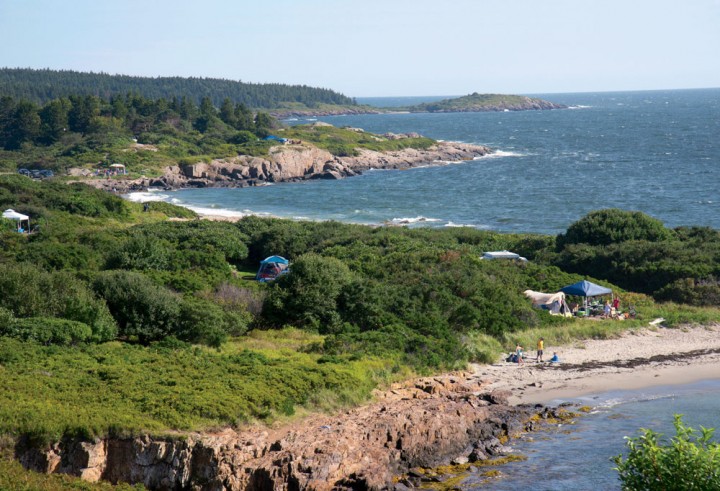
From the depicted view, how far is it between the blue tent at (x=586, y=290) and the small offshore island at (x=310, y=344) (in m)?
1.34

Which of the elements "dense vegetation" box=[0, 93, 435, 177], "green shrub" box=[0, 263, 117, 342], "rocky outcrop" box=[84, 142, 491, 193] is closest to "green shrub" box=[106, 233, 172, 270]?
"green shrub" box=[0, 263, 117, 342]

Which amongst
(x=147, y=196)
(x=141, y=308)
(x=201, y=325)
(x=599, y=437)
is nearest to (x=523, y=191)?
(x=147, y=196)

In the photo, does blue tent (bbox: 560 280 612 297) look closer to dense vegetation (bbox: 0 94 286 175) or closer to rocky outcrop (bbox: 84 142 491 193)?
rocky outcrop (bbox: 84 142 491 193)

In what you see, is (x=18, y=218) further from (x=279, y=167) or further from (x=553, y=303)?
(x=279, y=167)

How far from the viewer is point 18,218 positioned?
48688mm

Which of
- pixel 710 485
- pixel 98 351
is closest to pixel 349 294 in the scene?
pixel 98 351

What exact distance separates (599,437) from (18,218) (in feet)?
124

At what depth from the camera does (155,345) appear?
25.7 meters

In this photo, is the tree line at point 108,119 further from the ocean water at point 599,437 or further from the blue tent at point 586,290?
the ocean water at point 599,437

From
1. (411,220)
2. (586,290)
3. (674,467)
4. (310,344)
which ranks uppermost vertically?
(674,467)

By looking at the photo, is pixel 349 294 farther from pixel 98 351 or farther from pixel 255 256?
pixel 255 256

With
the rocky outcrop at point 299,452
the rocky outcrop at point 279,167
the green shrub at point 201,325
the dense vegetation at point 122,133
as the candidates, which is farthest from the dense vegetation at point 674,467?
the dense vegetation at point 122,133

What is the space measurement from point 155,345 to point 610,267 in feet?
79.7

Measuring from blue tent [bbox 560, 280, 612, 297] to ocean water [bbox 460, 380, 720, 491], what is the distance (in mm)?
8474
